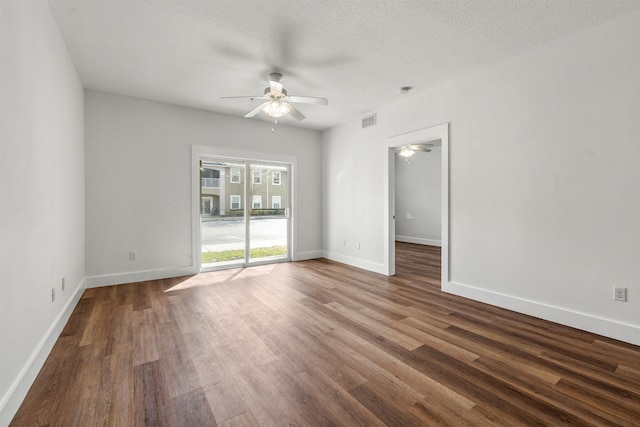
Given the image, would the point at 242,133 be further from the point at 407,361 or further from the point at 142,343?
the point at 407,361

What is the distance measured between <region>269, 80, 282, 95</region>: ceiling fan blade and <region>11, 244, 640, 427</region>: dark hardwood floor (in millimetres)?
2523

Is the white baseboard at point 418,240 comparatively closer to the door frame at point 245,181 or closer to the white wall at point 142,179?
the door frame at point 245,181

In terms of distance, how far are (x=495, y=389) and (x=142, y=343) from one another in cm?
275

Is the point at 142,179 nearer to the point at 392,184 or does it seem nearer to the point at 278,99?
the point at 278,99

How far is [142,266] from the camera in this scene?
4.47 m

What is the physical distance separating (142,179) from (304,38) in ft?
11.0

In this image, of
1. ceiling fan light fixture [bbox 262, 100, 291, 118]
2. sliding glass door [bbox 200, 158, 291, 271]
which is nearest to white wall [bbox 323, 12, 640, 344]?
ceiling fan light fixture [bbox 262, 100, 291, 118]

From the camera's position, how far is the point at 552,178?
2895 mm

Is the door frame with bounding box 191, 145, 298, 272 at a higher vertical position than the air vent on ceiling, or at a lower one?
lower

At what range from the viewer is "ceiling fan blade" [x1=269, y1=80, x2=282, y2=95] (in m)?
3.21

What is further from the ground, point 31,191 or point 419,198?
point 419,198

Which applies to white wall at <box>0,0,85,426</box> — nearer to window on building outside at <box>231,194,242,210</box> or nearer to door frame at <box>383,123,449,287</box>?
window on building outside at <box>231,194,242,210</box>

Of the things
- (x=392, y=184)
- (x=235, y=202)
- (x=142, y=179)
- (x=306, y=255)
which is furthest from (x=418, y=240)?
(x=142, y=179)

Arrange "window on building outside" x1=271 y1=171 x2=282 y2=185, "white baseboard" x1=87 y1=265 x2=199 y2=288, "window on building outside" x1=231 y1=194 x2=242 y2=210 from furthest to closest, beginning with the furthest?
"window on building outside" x1=271 y1=171 x2=282 y2=185
"window on building outside" x1=231 y1=194 x2=242 y2=210
"white baseboard" x1=87 y1=265 x2=199 y2=288
